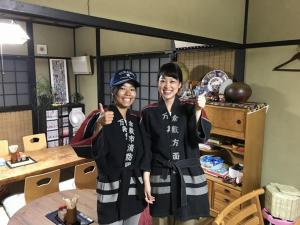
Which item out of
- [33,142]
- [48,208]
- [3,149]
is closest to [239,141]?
[48,208]

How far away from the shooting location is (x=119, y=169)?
161 cm

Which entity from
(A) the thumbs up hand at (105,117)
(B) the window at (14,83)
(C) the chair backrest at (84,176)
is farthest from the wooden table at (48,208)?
(B) the window at (14,83)

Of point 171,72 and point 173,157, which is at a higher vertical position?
point 171,72

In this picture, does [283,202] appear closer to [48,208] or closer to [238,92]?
[238,92]

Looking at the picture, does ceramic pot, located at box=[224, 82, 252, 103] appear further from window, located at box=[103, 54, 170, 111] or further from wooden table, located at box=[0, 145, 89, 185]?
wooden table, located at box=[0, 145, 89, 185]

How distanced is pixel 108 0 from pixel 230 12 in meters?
1.57

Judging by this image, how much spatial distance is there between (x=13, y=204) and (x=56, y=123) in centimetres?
299

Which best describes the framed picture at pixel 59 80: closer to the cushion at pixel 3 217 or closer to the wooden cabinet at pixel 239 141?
the cushion at pixel 3 217

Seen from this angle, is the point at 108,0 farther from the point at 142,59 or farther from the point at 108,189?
the point at 142,59

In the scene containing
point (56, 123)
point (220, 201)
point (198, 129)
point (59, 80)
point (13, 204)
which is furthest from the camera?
point (59, 80)

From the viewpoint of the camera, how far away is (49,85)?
574cm

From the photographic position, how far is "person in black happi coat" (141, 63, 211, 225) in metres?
1.66

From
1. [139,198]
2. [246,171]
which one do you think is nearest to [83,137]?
[139,198]

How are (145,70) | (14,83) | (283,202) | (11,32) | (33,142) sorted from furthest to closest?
1. (14,83)
2. (145,70)
3. (33,142)
4. (11,32)
5. (283,202)
